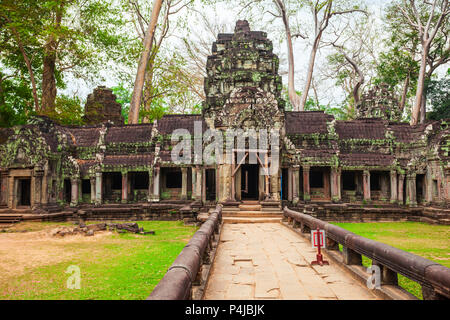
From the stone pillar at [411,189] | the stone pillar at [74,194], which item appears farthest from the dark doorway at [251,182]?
the stone pillar at [74,194]

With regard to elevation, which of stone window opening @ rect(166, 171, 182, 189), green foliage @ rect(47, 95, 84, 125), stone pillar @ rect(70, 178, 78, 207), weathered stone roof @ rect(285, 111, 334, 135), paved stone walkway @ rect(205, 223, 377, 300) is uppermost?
green foliage @ rect(47, 95, 84, 125)

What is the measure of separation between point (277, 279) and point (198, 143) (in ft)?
45.7

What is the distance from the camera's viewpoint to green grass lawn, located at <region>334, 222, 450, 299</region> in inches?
338

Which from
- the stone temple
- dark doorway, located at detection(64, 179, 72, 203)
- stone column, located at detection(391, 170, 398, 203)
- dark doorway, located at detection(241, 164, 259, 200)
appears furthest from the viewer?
dark doorway, located at detection(241, 164, 259, 200)

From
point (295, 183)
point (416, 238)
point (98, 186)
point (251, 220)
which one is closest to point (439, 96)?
point (295, 183)

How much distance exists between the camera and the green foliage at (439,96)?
1106 inches

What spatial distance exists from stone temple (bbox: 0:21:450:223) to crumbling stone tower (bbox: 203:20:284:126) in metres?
0.06

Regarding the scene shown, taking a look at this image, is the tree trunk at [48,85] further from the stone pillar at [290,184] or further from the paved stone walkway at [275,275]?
the paved stone walkway at [275,275]

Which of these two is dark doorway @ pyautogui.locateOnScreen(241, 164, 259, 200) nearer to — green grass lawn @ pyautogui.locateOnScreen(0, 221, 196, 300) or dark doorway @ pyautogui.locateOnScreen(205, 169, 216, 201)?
dark doorway @ pyautogui.locateOnScreen(205, 169, 216, 201)

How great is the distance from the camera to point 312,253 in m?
7.03

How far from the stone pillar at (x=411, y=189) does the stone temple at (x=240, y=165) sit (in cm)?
6

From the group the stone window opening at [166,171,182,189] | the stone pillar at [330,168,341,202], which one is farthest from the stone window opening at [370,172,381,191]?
the stone window opening at [166,171,182,189]

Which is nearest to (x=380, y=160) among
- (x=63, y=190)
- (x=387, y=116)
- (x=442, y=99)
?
(x=387, y=116)

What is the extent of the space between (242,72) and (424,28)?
17.3 m
